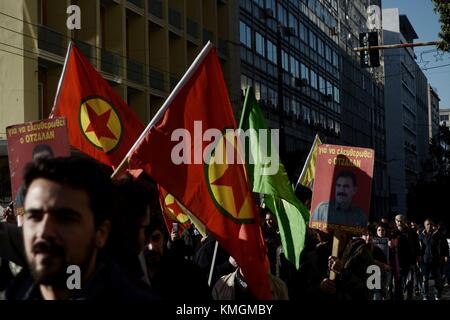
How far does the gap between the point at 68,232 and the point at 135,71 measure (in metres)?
28.6

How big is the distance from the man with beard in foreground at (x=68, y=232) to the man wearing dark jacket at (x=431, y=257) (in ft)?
56.3

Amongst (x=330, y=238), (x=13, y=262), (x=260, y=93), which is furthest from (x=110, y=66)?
(x=13, y=262)

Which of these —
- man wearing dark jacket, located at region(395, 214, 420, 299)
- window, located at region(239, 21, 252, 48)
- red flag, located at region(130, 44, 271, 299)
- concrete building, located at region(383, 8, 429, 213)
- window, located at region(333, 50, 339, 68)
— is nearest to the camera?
red flag, located at region(130, 44, 271, 299)

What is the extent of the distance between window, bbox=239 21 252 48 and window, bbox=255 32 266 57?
1.47 meters

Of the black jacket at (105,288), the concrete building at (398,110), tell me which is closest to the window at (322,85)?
the concrete building at (398,110)

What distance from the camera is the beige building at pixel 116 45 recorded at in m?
23.8

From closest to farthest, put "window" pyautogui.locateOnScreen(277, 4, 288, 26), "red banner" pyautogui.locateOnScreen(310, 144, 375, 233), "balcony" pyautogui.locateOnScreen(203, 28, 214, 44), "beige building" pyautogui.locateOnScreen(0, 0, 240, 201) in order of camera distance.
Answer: "red banner" pyautogui.locateOnScreen(310, 144, 375, 233) < "beige building" pyautogui.locateOnScreen(0, 0, 240, 201) < "balcony" pyautogui.locateOnScreen(203, 28, 214, 44) < "window" pyautogui.locateOnScreen(277, 4, 288, 26)

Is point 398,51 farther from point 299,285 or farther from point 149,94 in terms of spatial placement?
point 299,285

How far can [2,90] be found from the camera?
23.8 metres

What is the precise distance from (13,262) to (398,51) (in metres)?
102

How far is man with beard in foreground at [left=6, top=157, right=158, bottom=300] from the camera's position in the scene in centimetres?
256

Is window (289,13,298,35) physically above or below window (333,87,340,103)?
above

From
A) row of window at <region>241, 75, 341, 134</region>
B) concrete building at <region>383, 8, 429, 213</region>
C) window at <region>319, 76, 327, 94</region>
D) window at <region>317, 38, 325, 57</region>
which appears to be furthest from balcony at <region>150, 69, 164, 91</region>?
concrete building at <region>383, 8, 429, 213</region>

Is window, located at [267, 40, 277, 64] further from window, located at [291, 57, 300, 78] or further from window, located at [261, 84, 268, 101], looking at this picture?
window, located at [291, 57, 300, 78]
